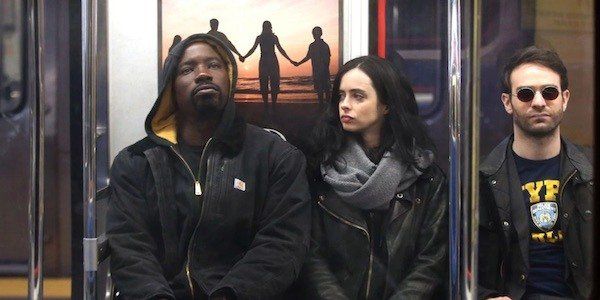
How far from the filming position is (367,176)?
276 centimetres

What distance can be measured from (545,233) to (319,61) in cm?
87

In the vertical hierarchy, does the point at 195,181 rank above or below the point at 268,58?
below

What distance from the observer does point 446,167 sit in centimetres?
273

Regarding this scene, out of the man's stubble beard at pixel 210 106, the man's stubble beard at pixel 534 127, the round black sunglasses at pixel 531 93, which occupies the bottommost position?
the man's stubble beard at pixel 534 127

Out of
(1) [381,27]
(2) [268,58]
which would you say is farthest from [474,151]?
(2) [268,58]

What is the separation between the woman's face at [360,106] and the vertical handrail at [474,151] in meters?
0.27

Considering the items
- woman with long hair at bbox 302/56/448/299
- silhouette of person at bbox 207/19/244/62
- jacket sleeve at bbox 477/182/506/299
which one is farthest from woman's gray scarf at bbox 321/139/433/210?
silhouette of person at bbox 207/19/244/62

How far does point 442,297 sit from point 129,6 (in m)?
1.30

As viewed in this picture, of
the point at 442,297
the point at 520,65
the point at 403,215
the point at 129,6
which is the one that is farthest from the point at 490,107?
the point at 129,6

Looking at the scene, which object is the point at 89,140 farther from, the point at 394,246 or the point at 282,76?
the point at 394,246

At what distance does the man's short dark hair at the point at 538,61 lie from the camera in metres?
2.71

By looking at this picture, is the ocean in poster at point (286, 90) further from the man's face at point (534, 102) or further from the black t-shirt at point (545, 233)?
the black t-shirt at point (545, 233)

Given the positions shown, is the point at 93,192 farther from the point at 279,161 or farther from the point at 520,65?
the point at 520,65

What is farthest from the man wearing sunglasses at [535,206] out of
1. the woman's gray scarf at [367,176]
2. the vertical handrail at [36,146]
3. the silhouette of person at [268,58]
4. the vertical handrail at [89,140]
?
the vertical handrail at [36,146]
